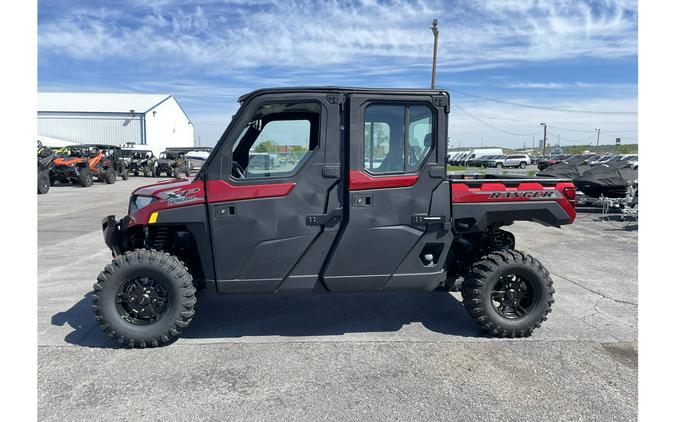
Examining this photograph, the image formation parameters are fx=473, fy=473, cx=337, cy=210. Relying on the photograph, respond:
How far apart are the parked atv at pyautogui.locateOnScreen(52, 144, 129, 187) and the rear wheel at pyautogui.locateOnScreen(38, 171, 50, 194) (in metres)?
2.93

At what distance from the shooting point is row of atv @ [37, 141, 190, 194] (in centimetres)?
2044

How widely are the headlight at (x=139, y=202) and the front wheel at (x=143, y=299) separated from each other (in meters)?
0.43

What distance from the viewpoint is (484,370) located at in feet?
12.6

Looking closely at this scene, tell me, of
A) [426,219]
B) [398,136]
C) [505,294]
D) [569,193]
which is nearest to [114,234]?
[398,136]

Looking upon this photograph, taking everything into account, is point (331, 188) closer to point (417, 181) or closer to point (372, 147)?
point (372, 147)

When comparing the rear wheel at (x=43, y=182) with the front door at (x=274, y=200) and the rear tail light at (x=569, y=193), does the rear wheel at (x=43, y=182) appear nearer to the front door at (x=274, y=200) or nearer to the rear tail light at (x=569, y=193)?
the front door at (x=274, y=200)

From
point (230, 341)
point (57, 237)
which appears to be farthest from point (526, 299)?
point (57, 237)

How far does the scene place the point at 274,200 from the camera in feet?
13.6

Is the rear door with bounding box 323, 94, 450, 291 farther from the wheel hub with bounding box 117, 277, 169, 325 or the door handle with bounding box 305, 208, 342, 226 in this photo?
the wheel hub with bounding box 117, 277, 169, 325

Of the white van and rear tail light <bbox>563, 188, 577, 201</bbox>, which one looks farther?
the white van

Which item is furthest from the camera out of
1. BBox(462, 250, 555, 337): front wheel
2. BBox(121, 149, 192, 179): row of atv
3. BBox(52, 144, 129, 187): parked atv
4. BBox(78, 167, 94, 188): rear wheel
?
BBox(121, 149, 192, 179): row of atv

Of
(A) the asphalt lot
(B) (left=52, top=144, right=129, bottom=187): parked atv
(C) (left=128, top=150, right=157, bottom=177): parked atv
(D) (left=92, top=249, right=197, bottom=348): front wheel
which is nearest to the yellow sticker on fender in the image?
(D) (left=92, top=249, right=197, bottom=348): front wheel

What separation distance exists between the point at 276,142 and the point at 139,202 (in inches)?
55.6

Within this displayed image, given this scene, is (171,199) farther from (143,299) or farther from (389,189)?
(389,189)
